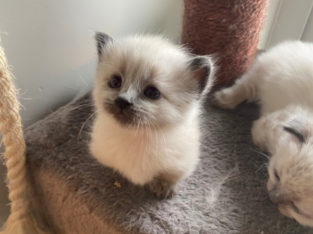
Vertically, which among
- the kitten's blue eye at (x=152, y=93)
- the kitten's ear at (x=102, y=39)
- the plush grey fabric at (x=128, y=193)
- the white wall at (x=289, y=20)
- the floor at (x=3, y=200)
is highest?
the kitten's ear at (x=102, y=39)

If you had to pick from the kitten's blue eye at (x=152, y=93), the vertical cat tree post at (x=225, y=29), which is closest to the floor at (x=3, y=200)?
the kitten's blue eye at (x=152, y=93)

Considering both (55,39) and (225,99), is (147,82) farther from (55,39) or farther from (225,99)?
(225,99)

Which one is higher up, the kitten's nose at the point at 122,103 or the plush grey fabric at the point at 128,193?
the kitten's nose at the point at 122,103

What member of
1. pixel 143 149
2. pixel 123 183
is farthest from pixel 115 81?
Result: pixel 123 183

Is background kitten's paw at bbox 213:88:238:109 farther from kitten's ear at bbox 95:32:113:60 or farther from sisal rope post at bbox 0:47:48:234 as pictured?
sisal rope post at bbox 0:47:48:234

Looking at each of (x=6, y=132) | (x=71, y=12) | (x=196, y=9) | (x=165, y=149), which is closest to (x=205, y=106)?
(x=196, y=9)

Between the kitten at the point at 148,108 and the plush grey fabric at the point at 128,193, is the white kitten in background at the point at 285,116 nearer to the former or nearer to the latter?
the plush grey fabric at the point at 128,193

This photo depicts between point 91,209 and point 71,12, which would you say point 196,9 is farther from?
point 91,209
